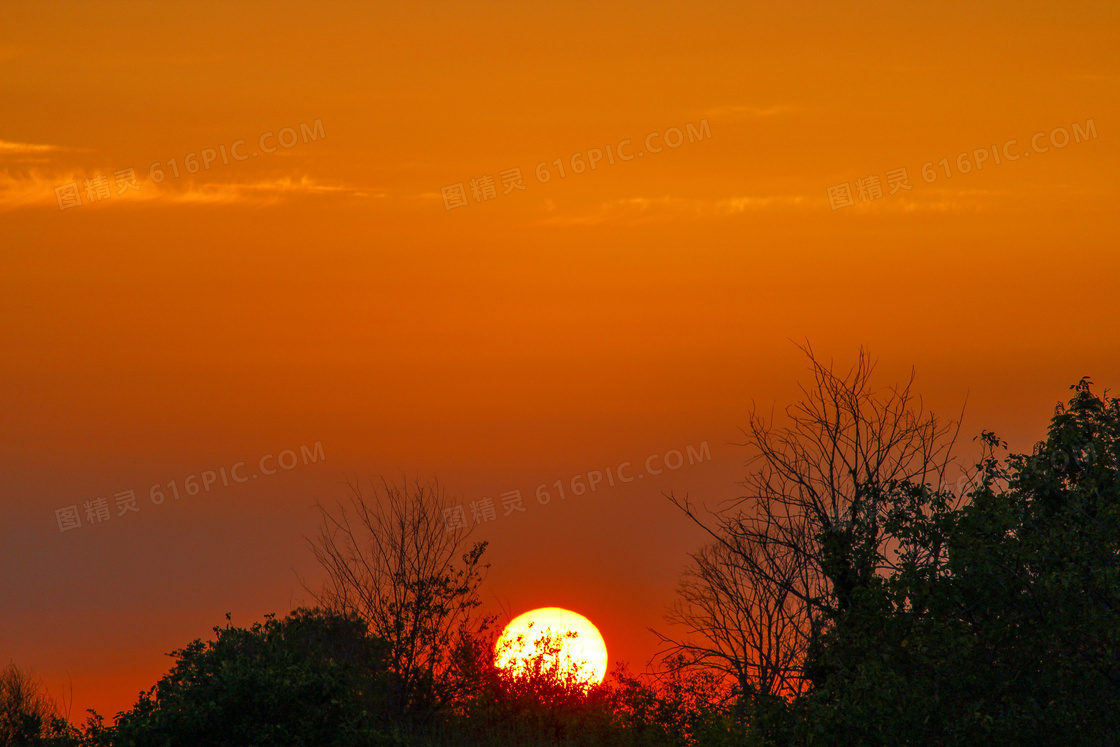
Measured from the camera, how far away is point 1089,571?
54.8ft

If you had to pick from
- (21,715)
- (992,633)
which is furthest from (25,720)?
(992,633)

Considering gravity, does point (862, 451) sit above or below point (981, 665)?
above

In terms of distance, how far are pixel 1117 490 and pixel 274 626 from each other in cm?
1572

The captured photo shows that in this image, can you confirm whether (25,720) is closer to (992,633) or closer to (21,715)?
(21,715)

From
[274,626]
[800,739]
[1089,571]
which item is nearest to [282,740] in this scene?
[274,626]

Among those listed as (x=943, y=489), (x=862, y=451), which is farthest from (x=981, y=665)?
(x=862, y=451)

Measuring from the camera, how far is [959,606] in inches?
680

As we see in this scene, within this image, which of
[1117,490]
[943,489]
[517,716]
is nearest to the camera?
[1117,490]

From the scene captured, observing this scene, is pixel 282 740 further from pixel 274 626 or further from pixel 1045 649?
pixel 1045 649

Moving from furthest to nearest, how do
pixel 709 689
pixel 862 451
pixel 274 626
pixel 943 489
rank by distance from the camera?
pixel 709 689 → pixel 862 451 → pixel 274 626 → pixel 943 489

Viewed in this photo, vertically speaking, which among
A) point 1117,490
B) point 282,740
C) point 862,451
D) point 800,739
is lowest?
point 800,739

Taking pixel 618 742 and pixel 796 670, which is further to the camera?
pixel 618 742

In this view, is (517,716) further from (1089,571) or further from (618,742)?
(1089,571)

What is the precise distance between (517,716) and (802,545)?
11.2 metres
